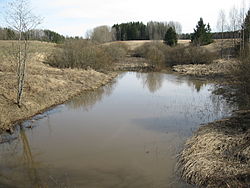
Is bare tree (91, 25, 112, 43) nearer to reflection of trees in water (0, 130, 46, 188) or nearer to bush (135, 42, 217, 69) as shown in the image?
bush (135, 42, 217, 69)

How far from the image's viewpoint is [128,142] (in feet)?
30.2

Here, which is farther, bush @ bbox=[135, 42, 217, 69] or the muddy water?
bush @ bbox=[135, 42, 217, 69]

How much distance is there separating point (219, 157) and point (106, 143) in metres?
4.13

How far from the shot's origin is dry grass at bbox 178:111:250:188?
19.9ft

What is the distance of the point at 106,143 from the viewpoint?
9.17 meters

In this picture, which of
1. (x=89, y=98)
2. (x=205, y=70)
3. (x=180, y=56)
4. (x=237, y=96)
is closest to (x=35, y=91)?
(x=89, y=98)

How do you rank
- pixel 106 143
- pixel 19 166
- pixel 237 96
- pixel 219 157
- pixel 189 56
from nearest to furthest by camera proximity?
pixel 219 157 → pixel 19 166 → pixel 106 143 → pixel 237 96 → pixel 189 56

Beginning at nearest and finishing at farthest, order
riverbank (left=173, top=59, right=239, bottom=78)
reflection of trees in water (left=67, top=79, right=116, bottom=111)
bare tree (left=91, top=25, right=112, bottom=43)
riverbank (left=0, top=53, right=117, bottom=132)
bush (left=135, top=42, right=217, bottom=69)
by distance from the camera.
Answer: riverbank (left=0, top=53, right=117, bottom=132), reflection of trees in water (left=67, top=79, right=116, bottom=111), riverbank (left=173, top=59, right=239, bottom=78), bush (left=135, top=42, right=217, bottom=69), bare tree (left=91, top=25, right=112, bottom=43)

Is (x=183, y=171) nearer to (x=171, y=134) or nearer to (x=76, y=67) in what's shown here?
(x=171, y=134)

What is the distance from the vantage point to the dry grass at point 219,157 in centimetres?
606

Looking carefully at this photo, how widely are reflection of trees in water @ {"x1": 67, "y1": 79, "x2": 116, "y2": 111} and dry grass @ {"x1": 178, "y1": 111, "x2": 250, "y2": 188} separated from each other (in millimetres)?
7686

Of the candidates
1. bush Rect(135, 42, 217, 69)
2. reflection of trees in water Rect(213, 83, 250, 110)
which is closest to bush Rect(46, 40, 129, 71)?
bush Rect(135, 42, 217, 69)

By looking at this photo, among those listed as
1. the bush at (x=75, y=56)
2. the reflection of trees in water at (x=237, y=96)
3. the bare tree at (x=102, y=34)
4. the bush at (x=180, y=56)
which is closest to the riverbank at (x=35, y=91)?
the bush at (x=75, y=56)

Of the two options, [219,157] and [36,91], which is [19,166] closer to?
[219,157]
